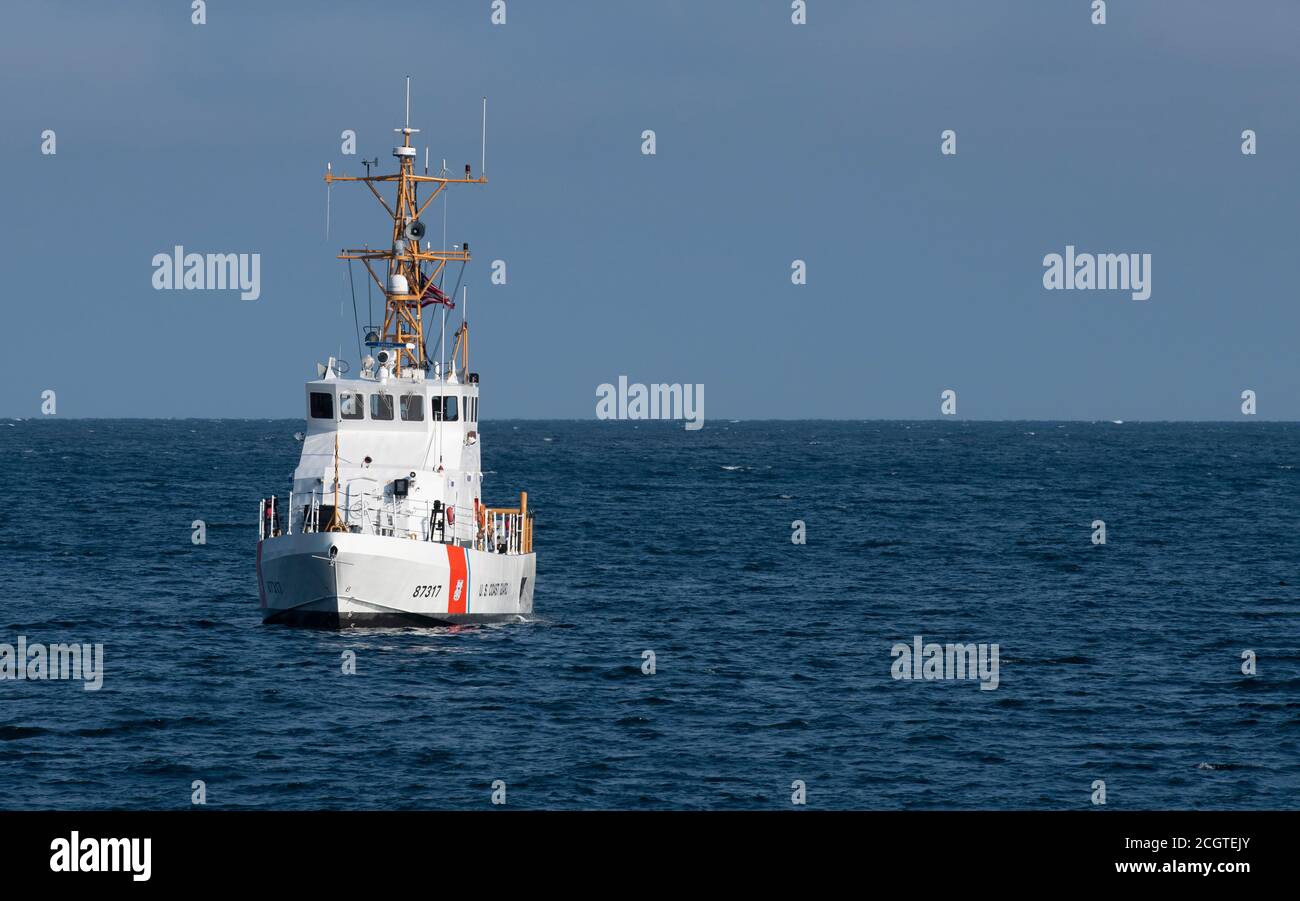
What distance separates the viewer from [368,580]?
127ft

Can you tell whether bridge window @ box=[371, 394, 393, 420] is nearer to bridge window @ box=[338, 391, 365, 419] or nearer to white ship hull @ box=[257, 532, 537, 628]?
bridge window @ box=[338, 391, 365, 419]

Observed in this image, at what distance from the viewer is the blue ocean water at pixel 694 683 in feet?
90.5

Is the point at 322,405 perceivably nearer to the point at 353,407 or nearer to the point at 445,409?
the point at 353,407

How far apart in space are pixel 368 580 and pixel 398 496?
111 inches

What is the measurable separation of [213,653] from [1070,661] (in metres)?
21.8

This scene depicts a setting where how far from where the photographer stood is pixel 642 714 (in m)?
33.6

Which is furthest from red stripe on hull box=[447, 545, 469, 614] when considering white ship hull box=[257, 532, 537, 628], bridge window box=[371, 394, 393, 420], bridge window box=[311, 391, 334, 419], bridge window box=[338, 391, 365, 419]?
bridge window box=[311, 391, 334, 419]

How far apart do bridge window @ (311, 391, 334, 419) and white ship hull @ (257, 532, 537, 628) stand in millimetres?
4073

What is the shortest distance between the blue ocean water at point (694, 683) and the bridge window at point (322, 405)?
18.8 ft

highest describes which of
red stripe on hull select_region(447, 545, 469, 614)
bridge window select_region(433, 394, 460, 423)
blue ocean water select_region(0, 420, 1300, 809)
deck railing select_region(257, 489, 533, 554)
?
bridge window select_region(433, 394, 460, 423)

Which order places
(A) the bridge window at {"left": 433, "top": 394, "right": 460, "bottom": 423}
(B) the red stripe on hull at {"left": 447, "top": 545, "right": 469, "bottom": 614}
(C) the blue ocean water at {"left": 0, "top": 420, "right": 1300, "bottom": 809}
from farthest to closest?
(A) the bridge window at {"left": 433, "top": 394, "right": 460, "bottom": 423}
(B) the red stripe on hull at {"left": 447, "top": 545, "right": 469, "bottom": 614}
(C) the blue ocean water at {"left": 0, "top": 420, "right": 1300, "bottom": 809}

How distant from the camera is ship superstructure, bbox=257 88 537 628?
38.9 meters
